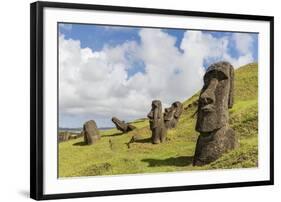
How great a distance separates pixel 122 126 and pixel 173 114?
0.54 meters

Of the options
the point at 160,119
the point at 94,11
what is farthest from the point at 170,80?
the point at 94,11

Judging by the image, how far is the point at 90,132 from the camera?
6988 millimetres

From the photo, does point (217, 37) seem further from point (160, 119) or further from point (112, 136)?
point (112, 136)

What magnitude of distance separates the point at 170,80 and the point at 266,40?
1.17 meters

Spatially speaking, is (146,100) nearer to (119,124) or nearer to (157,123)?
(157,123)

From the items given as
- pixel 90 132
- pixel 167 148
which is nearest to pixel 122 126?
pixel 90 132

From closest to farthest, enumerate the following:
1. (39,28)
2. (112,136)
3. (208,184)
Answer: (39,28) < (112,136) < (208,184)

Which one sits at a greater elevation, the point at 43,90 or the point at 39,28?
the point at 39,28

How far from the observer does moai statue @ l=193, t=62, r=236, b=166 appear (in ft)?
24.8

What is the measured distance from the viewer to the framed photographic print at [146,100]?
22.2 ft

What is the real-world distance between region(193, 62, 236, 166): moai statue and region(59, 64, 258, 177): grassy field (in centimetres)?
6

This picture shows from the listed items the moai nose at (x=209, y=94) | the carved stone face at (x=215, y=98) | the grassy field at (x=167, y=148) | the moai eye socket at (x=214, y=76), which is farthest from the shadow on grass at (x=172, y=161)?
the moai eye socket at (x=214, y=76)

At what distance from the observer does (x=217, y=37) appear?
300 inches

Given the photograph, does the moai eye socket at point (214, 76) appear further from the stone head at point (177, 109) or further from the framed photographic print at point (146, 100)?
the stone head at point (177, 109)
